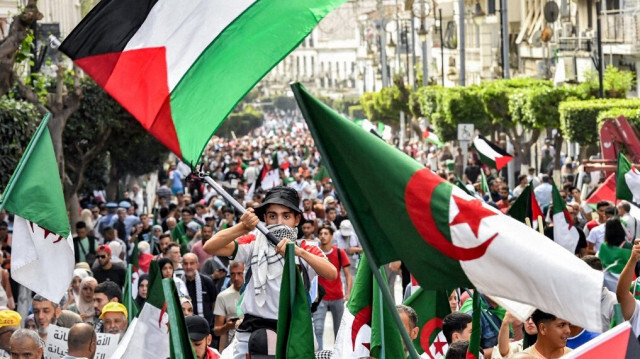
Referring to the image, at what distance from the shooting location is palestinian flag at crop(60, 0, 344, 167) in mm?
7863

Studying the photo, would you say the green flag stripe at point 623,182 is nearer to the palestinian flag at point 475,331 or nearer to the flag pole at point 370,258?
the palestinian flag at point 475,331

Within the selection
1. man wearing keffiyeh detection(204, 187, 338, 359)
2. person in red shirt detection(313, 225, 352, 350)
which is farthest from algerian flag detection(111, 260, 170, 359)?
person in red shirt detection(313, 225, 352, 350)

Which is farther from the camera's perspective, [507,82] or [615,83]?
[507,82]

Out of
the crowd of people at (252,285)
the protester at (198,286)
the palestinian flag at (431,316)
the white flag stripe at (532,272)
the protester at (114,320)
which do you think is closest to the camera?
the white flag stripe at (532,272)

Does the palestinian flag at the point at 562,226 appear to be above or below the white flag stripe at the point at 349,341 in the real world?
below

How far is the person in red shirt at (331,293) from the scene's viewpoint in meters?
14.9

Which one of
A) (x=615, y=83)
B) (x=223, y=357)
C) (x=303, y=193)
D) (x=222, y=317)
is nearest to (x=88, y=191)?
(x=303, y=193)

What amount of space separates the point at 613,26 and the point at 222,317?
1352 inches

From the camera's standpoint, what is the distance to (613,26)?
150 ft

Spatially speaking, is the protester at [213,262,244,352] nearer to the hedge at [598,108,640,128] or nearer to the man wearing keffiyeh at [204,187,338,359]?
the man wearing keffiyeh at [204,187,338,359]

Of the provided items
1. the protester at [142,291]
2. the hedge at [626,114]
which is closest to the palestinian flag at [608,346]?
the protester at [142,291]

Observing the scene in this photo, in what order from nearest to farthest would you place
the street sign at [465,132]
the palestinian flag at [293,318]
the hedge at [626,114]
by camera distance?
the palestinian flag at [293,318], the hedge at [626,114], the street sign at [465,132]

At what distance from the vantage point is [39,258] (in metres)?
11.0

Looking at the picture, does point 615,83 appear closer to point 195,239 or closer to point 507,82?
point 507,82
